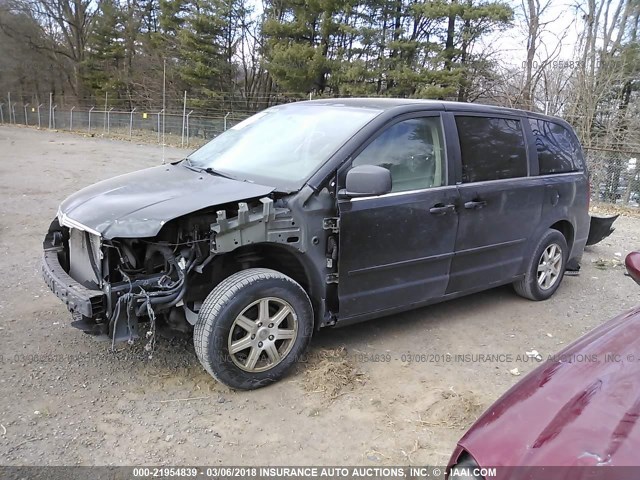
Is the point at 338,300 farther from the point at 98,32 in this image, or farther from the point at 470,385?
the point at 98,32

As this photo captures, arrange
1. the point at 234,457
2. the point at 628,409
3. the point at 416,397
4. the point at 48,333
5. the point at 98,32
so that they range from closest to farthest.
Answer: the point at 628,409
the point at 234,457
the point at 416,397
the point at 48,333
the point at 98,32

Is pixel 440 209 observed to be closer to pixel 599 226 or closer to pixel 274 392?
pixel 274 392

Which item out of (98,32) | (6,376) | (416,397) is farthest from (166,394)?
(98,32)

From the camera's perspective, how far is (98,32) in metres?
40.4

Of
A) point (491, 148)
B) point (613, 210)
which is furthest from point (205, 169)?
point (613, 210)

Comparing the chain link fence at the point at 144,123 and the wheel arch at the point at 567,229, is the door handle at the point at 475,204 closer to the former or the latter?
the wheel arch at the point at 567,229

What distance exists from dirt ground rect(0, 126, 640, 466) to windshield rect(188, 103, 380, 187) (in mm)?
1322

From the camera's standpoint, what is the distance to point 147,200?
3154 millimetres

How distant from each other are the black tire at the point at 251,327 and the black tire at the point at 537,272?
8.19ft

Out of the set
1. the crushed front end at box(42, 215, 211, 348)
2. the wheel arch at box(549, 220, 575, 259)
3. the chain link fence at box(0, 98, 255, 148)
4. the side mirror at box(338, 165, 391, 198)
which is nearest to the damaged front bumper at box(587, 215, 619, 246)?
the wheel arch at box(549, 220, 575, 259)

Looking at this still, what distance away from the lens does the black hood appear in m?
2.91

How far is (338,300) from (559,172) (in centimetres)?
279

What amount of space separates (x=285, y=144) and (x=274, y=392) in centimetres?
178

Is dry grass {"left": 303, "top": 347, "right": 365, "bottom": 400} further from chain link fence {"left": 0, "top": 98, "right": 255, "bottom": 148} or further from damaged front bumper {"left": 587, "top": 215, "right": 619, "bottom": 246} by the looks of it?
chain link fence {"left": 0, "top": 98, "right": 255, "bottom": 148}
